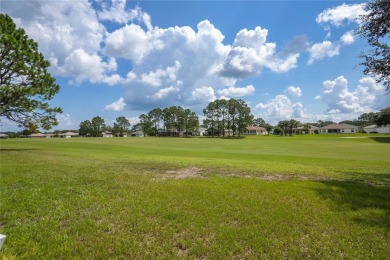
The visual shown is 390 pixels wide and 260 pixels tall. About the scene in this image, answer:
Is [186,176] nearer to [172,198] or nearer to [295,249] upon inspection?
[172,198]

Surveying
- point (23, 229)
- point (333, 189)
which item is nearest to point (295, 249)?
point (333, 189)

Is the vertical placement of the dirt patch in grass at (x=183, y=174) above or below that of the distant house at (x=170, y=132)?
below

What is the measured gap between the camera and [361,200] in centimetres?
861

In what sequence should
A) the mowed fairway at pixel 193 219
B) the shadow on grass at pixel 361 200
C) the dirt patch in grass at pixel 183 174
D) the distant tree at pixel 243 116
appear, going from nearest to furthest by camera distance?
the mowed fairway at pixel 193 219
the shadow on grass at pixel 361 200
the dirt patch in grass at pixel 183 174
the distant tree at pixel 243 116

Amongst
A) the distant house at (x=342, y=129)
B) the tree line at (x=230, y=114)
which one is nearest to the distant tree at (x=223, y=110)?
the tree line at (x=230, y=114)

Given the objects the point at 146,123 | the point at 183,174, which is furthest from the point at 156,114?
the point at 183,174

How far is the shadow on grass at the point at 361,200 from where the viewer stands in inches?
277

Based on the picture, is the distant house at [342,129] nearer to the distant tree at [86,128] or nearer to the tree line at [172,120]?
the tree line at [172,120]

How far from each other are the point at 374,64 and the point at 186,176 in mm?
12332

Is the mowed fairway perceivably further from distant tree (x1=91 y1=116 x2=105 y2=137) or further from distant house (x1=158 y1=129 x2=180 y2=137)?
distant tree (x1=91 y1=116 x2=105 y2=137)

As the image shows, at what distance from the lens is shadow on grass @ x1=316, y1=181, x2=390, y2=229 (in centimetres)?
703

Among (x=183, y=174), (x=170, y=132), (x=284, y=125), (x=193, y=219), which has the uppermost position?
(x=284, y=125)

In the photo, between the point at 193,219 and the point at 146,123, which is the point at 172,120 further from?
the point at 193,219

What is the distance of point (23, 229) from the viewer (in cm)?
631
